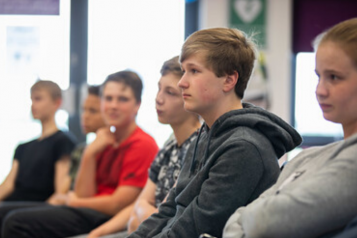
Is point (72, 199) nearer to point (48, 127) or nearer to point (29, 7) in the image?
point (48, 127)

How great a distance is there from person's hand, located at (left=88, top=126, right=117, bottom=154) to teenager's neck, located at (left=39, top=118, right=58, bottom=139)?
926 mm

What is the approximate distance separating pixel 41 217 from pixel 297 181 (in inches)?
73.9

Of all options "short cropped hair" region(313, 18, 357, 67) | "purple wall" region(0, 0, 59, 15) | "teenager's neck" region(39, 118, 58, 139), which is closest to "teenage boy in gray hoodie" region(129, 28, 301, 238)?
"short cropped hair" region(313, 18, 357, 67)

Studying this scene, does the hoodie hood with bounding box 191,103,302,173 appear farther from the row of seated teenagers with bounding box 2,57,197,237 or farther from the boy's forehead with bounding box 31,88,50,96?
the boy's forehead with bounding box 31,88,50,96

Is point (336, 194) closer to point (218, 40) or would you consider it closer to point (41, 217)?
point (218, 40)

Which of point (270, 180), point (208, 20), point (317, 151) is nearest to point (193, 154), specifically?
point (270, 180)

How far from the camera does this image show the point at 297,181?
1.24 m

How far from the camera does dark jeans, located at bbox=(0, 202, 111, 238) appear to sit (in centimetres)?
271

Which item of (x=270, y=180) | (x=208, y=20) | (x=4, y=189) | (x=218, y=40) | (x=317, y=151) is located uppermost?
(x=208, y=20)

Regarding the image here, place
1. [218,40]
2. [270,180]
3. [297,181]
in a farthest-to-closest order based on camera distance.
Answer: [218,40] → [270,180] → [297,181]

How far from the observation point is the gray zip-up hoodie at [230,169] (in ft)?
4.91

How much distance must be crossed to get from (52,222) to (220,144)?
4.71 feet

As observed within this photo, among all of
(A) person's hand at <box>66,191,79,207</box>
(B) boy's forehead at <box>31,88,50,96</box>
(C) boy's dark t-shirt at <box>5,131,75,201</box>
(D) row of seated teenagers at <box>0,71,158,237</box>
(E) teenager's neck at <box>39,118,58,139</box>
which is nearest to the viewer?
(D) row of seated teenagers at <box>0,71,158,237</box>

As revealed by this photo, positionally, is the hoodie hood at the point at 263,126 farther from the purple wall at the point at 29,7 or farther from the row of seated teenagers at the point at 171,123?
the purple wall at the point at 29,7
